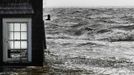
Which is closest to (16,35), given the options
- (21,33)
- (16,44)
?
(21,33)

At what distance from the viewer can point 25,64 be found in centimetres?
1725

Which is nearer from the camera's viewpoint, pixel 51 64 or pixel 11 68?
pixel 11 68

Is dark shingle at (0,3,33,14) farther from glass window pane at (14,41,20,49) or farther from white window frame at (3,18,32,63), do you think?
glass window pane at (14,41,20,49)

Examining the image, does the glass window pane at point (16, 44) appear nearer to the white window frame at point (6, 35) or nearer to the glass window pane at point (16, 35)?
the glass window pane at point (16, 35)

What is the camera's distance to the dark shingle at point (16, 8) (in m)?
17.1

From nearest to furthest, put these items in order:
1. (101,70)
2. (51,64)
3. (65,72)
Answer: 1. (65,72)
2. (101,70)
3. (51,64)

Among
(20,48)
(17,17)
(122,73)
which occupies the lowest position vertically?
(122,73)

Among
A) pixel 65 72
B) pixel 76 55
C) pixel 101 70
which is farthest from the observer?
pixel 76 55

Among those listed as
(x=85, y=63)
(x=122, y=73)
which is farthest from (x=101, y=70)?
(x=85, y=63)

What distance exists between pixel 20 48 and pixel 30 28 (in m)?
0.99

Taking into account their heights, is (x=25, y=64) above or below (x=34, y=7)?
below

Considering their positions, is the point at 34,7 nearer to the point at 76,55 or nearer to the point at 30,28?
the point at 30,28

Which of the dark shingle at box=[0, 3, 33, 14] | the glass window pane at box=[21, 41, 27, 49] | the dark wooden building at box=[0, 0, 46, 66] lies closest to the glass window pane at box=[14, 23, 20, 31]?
the dark wooden building at box=[0, 0, 46, 66]

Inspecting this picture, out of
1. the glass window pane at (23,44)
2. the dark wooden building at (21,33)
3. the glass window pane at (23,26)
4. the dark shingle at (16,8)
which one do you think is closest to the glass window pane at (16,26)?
the dark wooden building at (21,33)
